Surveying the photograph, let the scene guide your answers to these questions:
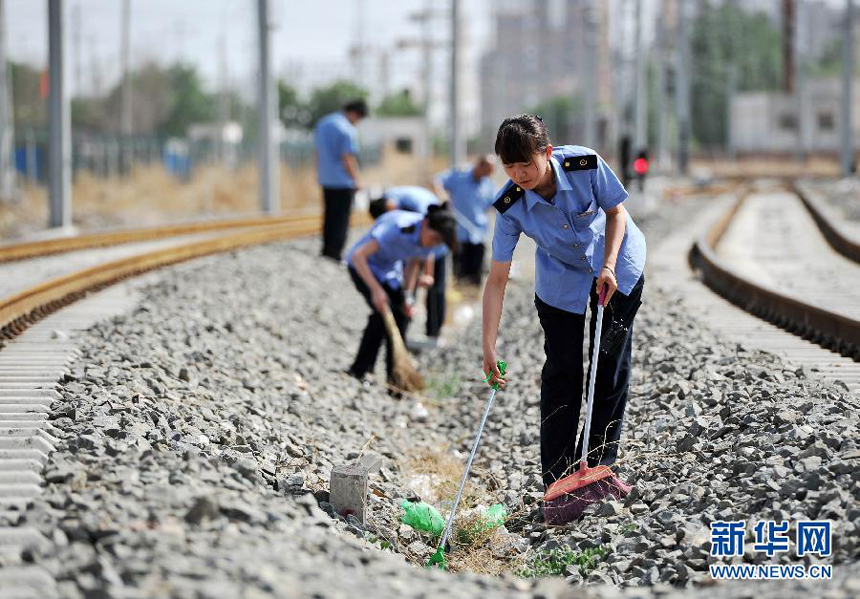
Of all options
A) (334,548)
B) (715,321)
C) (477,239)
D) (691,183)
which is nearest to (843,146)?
(691,183)

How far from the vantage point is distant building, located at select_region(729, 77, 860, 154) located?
3450 inches

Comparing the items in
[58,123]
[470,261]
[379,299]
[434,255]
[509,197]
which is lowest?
[470,261]

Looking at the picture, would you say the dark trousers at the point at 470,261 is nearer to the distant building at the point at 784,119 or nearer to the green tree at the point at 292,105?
the green tree at the point at 292,105

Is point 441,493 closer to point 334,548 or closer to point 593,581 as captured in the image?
point 593,581

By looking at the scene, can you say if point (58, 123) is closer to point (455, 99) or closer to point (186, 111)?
point (455, 99)

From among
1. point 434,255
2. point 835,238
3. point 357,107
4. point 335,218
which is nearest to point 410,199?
point 434,255

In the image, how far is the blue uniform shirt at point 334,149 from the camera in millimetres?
14336

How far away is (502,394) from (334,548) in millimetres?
4843

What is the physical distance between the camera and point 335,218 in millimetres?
14922

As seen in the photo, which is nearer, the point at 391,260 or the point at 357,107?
the point at 391,260

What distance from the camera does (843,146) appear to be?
150 feet

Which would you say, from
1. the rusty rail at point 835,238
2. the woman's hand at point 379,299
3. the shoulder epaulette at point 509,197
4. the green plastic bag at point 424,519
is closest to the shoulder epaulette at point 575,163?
the shoulder epaulette at point 509,197

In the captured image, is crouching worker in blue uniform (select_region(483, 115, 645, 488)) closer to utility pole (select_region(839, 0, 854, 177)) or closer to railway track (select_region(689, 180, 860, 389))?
railway track (select_region(689, 180, 860, 389))

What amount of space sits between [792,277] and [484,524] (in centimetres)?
982
